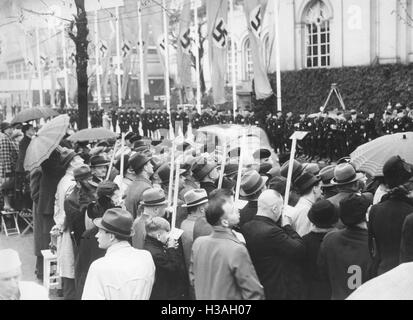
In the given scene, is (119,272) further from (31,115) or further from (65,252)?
(31,115)

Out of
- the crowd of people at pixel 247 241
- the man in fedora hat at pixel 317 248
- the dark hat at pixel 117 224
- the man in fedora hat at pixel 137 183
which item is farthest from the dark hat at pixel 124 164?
the man in fedora hat at pixel 317 248

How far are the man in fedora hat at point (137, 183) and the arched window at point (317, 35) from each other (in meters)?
23.1

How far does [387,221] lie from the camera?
4840mm

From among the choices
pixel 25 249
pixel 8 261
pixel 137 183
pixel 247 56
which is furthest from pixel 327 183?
pixel 247 56

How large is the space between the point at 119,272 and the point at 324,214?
1769 millimetres

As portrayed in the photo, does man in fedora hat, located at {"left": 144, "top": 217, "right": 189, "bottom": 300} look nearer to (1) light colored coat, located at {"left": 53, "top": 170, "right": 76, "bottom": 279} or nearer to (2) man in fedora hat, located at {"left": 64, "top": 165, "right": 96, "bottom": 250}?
(2) man in fedora hat, located at {"left": 64, "top": 165, "right": 96, "bottom": 250}

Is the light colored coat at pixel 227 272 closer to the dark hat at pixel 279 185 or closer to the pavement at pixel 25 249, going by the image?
the dark hat at pixel 279 185

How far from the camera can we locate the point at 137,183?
7.68 metres

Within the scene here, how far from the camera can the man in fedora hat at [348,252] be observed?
4742 millimetres

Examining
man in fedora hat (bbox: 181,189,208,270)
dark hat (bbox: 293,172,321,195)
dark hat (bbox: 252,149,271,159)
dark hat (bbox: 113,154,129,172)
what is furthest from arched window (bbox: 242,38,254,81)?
man in fedora hat (bbox: 181,189,208,270)

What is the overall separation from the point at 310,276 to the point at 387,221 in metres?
0.75

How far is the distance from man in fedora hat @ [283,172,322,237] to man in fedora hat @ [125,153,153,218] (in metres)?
2.03

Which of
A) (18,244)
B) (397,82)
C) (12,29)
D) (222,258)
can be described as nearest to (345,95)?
(397,82)
